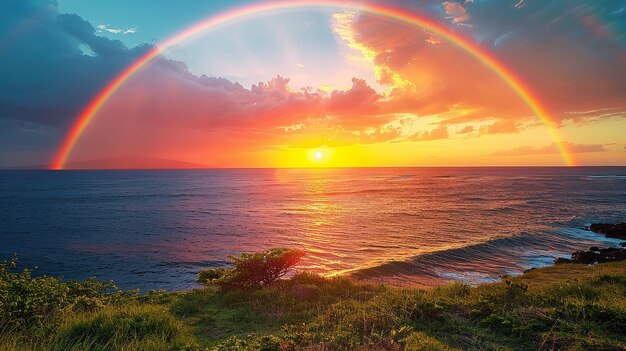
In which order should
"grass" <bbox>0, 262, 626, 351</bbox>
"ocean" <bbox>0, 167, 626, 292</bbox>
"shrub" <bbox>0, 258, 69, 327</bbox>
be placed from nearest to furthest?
"grass" <bbox>0, 262, 626, 351</bbox>
"shrub" <bbox>0, 258, 69, 327</bbox>
"ocean" <bbox>0, 167, 626, 292</bbox>

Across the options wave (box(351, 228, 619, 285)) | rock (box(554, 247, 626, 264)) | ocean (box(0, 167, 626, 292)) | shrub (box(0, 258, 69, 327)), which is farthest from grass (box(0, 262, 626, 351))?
rock (box(554, 247, 626, 264))

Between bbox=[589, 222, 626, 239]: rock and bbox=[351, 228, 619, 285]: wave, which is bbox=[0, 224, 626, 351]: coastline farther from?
bbox=[589, 222, 626, 239]: rock

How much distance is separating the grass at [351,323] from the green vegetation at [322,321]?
3 centimetres

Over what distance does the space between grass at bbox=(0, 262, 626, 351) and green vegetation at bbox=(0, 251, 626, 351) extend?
1.2 inches

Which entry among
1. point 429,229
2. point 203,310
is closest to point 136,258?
point 203,310

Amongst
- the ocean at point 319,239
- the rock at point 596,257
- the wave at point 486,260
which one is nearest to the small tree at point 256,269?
the wave at point 486,260

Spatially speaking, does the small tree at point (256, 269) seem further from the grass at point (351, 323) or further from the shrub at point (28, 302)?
the shrub at point (28, 302)

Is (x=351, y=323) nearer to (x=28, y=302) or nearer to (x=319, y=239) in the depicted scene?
(x=28, y=302)

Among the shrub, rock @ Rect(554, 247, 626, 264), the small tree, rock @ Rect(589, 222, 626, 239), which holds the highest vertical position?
the shrub

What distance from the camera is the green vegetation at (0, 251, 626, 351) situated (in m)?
7.88

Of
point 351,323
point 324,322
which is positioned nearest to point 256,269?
point 324,322

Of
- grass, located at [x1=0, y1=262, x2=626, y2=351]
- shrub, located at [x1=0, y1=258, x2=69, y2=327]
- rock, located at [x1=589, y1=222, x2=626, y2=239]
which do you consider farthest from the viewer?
rock, located at [x1=589, y1=222, x2=626, y2=239]

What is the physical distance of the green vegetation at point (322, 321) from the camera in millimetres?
7879

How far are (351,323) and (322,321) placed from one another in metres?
0.83
